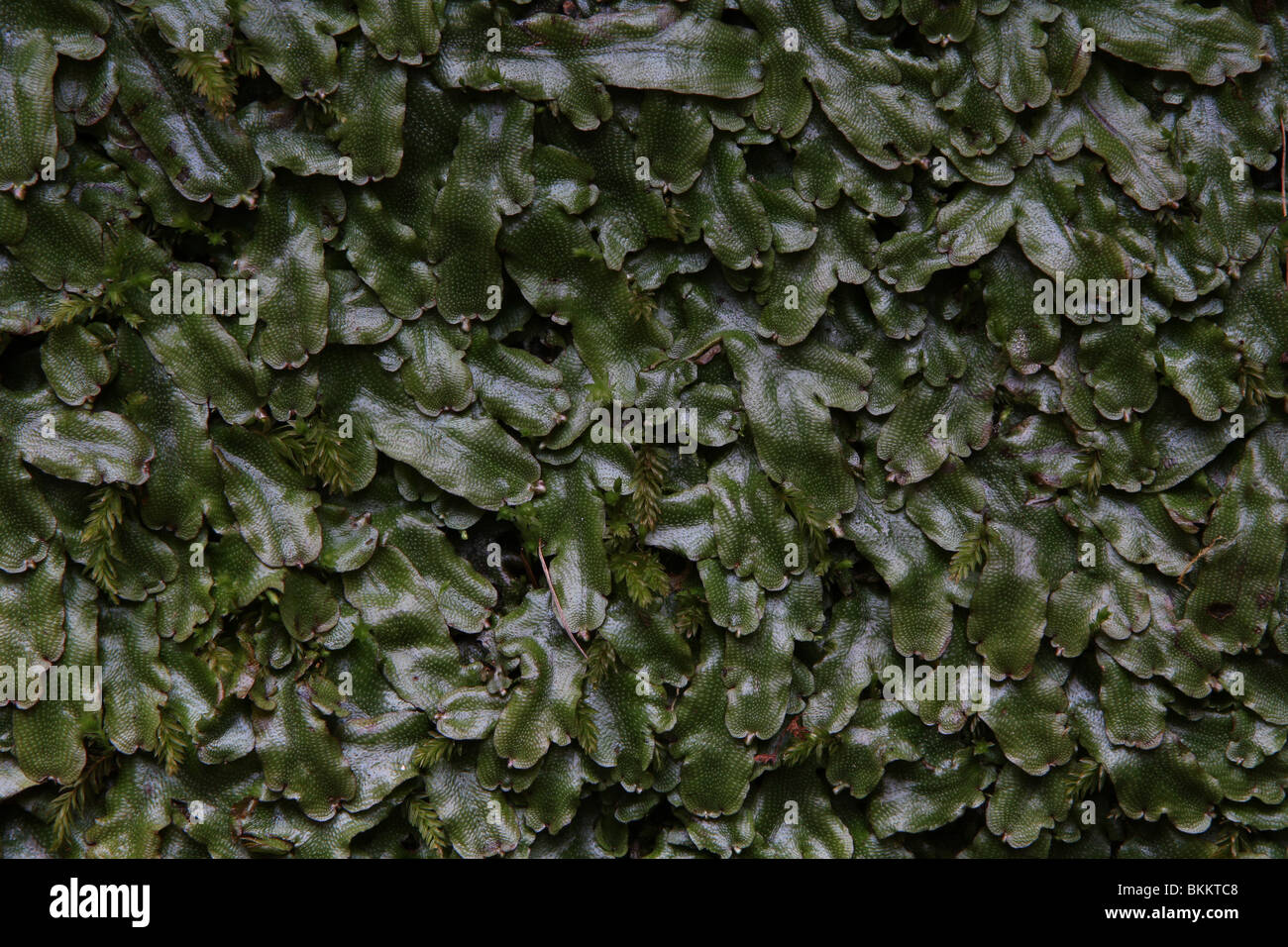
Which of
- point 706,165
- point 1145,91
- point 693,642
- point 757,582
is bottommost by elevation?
point 693,642

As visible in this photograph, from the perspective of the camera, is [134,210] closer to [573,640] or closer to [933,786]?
[573,640]

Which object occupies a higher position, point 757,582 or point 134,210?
point 134,210

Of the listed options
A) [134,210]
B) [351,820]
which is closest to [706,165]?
[134,210]

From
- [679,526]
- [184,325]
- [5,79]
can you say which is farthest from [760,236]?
[5,79]

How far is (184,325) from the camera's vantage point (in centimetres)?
Result: 178

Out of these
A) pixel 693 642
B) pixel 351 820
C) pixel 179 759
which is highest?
pixel 693 642

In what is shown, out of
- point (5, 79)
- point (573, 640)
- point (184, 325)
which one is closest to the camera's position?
point (5, 79)

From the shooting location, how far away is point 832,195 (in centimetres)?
184

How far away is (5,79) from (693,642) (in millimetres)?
1784

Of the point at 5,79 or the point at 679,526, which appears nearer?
the point at 5,79

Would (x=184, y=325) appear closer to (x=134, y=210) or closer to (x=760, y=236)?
(x=134, y=210)

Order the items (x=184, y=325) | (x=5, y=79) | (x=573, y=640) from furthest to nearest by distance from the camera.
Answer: (x=573, y=640), (x=184, y=325), (x=5, y=79)

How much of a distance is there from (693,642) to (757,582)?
210 millimetres

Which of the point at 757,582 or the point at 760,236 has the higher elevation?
the point at 760,236
